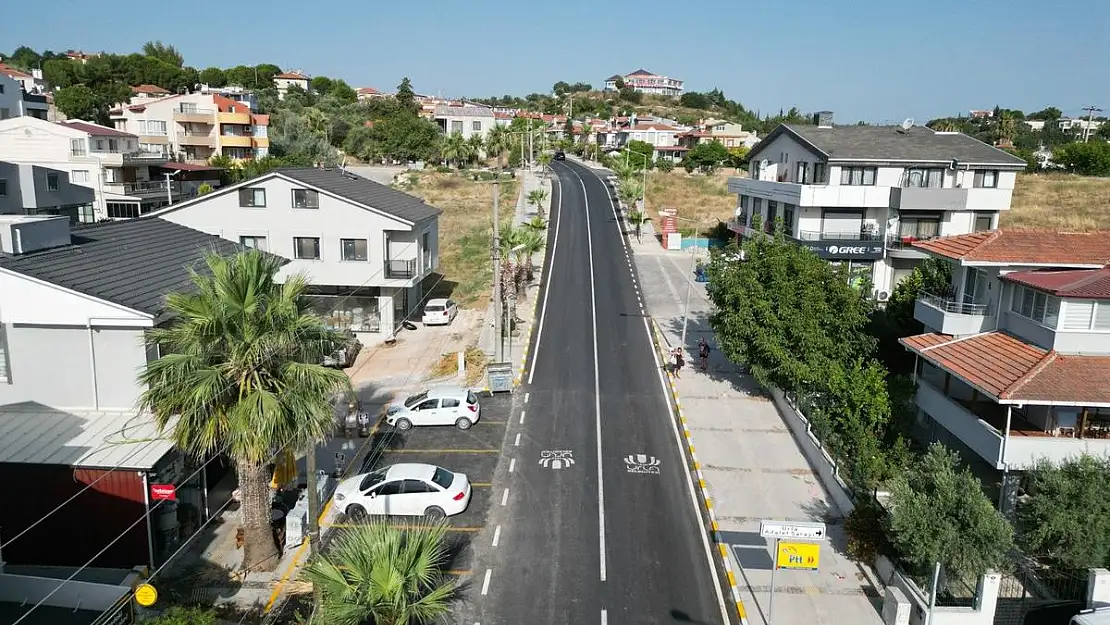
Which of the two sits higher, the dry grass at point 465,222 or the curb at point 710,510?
the dry grass at point 465,222

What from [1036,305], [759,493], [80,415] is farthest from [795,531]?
[80,415]

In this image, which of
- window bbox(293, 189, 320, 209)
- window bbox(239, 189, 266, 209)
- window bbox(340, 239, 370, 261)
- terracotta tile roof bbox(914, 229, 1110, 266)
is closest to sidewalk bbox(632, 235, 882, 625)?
terracotta tile roof bbox(914, 229, 1110, 266)

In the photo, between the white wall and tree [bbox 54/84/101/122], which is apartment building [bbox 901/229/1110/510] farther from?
tree [bbox 54/84/101/122]

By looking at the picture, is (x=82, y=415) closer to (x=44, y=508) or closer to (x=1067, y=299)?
(x=44, y=508)

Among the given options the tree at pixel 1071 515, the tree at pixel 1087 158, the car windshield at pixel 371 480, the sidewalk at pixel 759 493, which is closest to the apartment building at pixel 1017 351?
the tree at pixel 1071 515

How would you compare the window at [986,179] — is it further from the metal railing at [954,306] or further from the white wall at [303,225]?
the white wall at [303,225]

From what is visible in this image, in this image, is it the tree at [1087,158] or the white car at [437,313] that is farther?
the tree at [1087,158]

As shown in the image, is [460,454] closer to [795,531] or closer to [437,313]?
[795,531]
